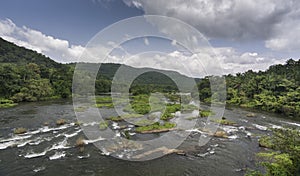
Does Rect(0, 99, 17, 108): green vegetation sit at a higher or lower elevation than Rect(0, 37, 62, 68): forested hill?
lower

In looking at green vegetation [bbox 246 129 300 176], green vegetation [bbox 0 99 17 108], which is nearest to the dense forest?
green vegetation [bbox 0 99 17 108]

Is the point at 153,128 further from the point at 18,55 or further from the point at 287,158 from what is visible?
the point at 18,55

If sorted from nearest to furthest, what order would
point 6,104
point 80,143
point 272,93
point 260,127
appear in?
point 80,143
point 260,127
point 6,104
point 272,93

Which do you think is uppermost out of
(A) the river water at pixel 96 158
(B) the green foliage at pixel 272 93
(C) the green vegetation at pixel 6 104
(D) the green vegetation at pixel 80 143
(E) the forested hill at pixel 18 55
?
(E) the forested hill at pixel 18 55

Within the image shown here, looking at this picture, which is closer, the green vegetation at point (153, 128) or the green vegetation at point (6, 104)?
the green vegetation at point (153, 128)

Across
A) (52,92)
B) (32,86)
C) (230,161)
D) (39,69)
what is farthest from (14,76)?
(230,161)

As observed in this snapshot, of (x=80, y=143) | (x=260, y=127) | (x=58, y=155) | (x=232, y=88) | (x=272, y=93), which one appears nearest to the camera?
(x=58, y=155)

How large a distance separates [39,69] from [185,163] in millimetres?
55207

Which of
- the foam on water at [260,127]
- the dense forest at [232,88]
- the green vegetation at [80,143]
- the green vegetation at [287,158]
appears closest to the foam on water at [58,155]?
the green vegetation at [80,143]

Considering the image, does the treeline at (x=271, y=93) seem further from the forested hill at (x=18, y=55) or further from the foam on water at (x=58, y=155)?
the forested hill at (x=18, y=55)

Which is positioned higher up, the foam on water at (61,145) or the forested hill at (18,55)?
the forested hill at (18,55)

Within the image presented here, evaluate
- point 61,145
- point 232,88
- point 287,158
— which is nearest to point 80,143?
point 61,145

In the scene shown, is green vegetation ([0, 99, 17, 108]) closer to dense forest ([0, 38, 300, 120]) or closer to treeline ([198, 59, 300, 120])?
dense forest ([0, 38, 300, 120])

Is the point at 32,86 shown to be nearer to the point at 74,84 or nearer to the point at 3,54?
the point at 74,84
